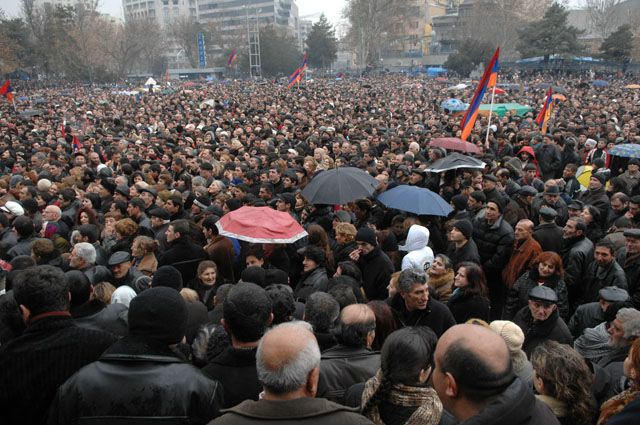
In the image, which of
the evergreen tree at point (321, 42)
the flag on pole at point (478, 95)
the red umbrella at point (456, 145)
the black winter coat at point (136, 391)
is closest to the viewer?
the black winter coat at point (136, 391)

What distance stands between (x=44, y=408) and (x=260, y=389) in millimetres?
991

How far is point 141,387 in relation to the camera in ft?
6.57

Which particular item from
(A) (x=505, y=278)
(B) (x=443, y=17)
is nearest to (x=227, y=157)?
(A) (x=505, y=278)

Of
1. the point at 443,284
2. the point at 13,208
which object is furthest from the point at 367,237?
the point at 13,208

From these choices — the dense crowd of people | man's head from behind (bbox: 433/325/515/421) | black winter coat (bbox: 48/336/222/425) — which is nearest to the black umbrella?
the dense crowd of people

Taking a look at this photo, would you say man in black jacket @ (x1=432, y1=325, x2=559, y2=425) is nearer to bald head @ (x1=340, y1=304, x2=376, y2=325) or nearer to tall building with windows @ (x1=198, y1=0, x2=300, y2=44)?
bald head @ (x1=340, y1=304, x2=376, y2=325)

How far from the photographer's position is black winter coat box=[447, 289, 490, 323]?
12.9 ft

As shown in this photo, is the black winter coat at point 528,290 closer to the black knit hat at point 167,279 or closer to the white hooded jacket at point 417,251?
the white hooded jacket at point 417,251

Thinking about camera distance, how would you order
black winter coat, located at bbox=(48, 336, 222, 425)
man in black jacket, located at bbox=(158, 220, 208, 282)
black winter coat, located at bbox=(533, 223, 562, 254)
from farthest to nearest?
black winter coat, located at bbox=(533, 223, 562, 254), man in black jacket, located at bbox=(158, 220, 208, 282), black winter coat, located at bbox=(48, 336, 222, 425)

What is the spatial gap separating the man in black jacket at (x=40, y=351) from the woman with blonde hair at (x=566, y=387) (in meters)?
2.11

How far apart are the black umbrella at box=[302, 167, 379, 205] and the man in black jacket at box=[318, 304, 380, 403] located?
3.29 metres

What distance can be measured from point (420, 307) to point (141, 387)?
215 cm

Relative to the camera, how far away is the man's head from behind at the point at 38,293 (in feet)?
8.09

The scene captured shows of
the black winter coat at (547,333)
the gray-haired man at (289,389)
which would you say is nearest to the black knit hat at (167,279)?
the gray-haired man at (289,389)
